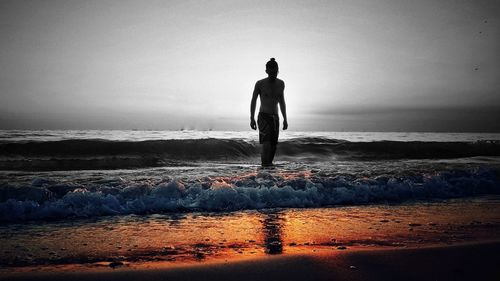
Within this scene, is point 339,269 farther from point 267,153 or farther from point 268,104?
point 267,153

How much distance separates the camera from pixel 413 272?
203 cm

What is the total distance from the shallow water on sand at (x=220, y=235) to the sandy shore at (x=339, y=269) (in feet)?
0.45

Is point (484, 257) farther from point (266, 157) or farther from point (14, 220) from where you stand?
point (266, 157)

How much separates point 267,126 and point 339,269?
620cm

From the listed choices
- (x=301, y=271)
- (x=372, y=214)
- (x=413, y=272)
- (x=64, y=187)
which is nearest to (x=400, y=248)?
(x=413, y=272)

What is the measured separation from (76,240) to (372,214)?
2941 mm

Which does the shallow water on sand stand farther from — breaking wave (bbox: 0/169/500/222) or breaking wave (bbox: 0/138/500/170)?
breaking wave (bbox: 0/138/500/170)

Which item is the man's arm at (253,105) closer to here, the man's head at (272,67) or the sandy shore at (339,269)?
the man's head at (272,67)

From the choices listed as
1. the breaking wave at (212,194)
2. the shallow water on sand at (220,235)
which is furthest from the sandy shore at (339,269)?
the breaking wave at (212,194)

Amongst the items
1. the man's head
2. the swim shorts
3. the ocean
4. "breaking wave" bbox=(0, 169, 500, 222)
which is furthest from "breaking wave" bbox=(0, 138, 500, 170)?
the ocean

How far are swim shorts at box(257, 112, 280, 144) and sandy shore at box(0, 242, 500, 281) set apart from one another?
231 inches

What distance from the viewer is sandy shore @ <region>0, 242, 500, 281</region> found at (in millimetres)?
1968

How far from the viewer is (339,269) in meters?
2.08

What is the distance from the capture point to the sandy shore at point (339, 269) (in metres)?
1.97
